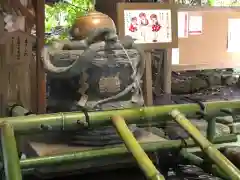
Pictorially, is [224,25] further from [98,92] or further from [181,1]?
[98,92]

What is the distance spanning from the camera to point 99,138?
151 centimetres

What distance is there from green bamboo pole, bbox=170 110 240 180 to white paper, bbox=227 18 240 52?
118 inches

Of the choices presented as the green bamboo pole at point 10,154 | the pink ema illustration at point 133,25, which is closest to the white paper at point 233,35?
the pink ema illustration at point 133,25

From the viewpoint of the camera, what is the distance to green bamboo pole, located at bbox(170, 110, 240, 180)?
3.23 feet

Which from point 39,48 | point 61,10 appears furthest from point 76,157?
point 61,10

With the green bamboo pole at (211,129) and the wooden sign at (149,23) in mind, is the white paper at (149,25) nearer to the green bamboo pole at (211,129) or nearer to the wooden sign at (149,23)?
the wooden sign at (149,23)

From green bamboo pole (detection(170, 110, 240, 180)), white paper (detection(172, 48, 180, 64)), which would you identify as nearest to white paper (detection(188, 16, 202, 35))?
white paper (detection(172, 48, 180, 64))

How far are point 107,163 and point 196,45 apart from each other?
2705 millimetres

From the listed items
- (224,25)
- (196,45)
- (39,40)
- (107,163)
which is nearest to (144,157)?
(107,163)

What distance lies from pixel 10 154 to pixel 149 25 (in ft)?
5.43

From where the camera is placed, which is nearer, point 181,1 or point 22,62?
point 22,62

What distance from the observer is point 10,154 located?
966 mm

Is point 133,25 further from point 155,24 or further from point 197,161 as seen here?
point 197,161

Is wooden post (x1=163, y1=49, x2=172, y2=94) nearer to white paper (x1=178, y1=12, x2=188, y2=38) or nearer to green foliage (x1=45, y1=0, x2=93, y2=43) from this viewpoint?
white paper (x1=178, y1=12, x2=188, y2=38)
